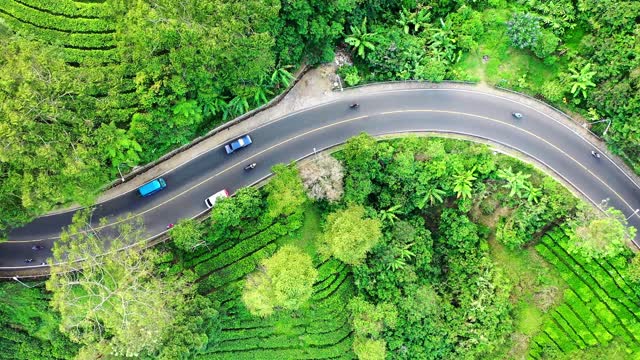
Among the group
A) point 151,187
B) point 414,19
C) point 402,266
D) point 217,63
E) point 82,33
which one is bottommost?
point 402,266

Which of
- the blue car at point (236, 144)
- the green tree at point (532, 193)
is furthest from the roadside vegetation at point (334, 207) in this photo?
the blue car at point (236, 144)

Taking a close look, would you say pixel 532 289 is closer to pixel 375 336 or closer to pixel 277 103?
pixel 375 336

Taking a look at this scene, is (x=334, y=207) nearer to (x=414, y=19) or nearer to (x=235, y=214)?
(x=235, y=214)

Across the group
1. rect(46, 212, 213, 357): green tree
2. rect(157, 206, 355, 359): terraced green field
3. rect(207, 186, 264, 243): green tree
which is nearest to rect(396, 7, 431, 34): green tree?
rect(157, 206, 355, 359): terraced green field

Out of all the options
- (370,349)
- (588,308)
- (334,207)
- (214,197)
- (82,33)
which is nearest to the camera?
(82,33)

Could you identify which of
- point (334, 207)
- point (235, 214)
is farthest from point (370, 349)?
point (235, 214)

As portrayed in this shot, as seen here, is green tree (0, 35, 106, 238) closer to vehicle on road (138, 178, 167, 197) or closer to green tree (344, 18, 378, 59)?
vehicle on road (138, 178, 167, 197)

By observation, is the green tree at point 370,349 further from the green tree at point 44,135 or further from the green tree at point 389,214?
the green tree at point 44,135
